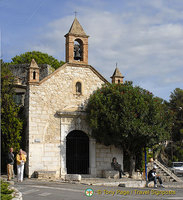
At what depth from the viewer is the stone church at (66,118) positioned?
20734 mm

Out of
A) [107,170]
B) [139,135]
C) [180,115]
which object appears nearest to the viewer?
[139,135]

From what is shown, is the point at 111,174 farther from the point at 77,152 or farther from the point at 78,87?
the point at 78,87

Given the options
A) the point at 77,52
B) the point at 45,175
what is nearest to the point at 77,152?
the point at 45,175

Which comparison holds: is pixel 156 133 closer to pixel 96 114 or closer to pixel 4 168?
pixel 96 114

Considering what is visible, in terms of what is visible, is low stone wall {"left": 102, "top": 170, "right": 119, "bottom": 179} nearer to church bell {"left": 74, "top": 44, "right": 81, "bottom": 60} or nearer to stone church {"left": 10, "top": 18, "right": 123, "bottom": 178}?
stone church {"left": 10, "top": 18, "right": 123, "bottom": 178}

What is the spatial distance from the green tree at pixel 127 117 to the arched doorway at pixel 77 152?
1.11 m

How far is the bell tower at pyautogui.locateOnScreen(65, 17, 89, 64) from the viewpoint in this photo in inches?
888

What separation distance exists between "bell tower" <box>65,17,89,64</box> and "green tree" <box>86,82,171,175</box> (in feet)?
9.37

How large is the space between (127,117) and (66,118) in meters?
3.93

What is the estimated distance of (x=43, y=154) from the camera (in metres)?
20.7

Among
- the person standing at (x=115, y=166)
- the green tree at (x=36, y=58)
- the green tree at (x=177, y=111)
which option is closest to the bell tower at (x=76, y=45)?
the person standing at (x=115, y=166)

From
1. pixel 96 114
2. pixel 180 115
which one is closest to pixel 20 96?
pixel 96 114

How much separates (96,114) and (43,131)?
3.36 m

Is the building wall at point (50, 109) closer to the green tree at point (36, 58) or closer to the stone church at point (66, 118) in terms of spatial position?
the stone church at point (66, 118)
